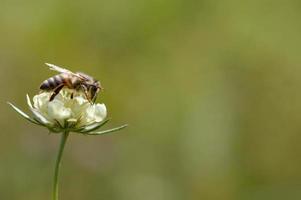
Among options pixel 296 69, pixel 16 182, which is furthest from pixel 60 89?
pixel 296 69

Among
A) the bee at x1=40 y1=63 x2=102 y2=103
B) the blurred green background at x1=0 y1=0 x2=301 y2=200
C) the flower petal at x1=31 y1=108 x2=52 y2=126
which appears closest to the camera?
the flower petal at x1=31 y1=108 x2=52 y2=126

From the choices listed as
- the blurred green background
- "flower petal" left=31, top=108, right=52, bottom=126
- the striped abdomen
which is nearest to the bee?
A: the striped abdomen

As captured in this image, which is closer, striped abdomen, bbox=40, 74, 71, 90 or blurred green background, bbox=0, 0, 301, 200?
striped abdomen, bbox=40, 74, 71, 90

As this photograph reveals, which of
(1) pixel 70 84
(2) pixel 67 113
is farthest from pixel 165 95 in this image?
(2) pixel 67 113

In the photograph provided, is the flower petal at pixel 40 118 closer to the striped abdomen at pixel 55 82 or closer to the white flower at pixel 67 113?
the white flower at pixel 67 113

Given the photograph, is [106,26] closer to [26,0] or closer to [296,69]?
[26,0]

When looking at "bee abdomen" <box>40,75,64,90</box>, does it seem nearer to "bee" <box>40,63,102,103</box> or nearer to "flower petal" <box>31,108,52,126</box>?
"bee" <box>40,63,102,103</box>

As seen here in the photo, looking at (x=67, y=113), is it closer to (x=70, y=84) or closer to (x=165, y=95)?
(x=70, y=84)
